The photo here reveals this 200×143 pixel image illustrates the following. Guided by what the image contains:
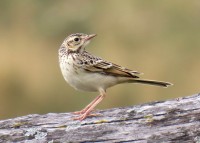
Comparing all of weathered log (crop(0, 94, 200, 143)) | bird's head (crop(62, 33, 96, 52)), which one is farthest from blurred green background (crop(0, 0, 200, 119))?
weathered log (crop(0, 94, 200, 143))

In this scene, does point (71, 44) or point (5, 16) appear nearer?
point (71, 44)

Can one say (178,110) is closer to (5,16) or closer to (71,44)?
(71,44)

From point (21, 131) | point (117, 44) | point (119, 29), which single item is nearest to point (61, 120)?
point (21, 131)

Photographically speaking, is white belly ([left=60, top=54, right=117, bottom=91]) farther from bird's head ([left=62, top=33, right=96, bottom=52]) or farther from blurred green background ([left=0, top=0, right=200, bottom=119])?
blurred green background ([left=0, top=0, right=200, bottom=119])

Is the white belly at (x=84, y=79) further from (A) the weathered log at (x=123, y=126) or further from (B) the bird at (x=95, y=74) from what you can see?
(A) the weathered log at (x=123, y=126)

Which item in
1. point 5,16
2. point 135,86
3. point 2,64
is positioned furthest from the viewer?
point 5,16

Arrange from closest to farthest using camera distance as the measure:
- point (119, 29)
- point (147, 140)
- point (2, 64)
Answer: point (147, 140) → point (2, 64) → point (119, 29)
